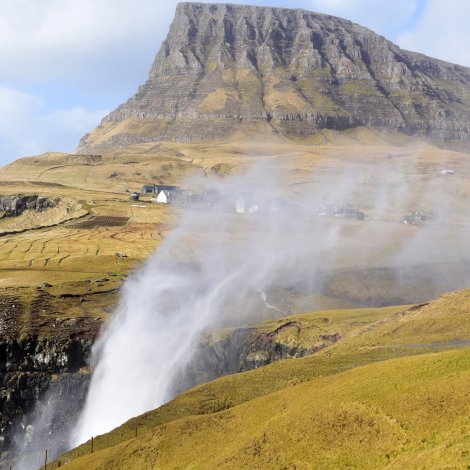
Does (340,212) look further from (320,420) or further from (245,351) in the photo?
(320,420)

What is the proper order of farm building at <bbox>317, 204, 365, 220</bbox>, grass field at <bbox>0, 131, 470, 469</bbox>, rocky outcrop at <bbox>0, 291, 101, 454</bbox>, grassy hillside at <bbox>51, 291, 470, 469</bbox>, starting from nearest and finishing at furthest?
grassy hillside at <bbox>51, 291, 470, 469</bbox> < grass field at <bbox>0, 131, 470, 469</bbox> < rocky outcrop at <bbox>0, 291, 101, 454</bbox> < farm building at <bbox>317, 204, 365, 220</bbox>

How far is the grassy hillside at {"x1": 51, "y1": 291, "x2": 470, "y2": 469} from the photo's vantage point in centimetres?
2925

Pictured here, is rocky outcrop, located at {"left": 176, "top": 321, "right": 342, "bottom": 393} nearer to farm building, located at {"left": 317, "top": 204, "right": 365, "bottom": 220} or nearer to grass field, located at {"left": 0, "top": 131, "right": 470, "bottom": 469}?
grass field, located at {"left": 0, "top": 131, "right": 470, "bottom": 469}

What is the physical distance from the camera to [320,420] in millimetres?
33719

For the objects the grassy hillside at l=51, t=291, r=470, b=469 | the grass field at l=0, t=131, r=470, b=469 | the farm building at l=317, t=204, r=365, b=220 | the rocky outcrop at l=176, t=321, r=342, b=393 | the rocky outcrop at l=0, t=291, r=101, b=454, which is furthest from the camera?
the farm building at l=317, t=204, r=365, b=220

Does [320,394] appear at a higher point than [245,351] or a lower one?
higher

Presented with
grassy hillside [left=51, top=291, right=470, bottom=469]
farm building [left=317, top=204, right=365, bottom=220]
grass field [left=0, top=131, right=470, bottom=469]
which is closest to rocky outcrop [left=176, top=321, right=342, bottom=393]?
grass field [left=0, top=131, right=470, bottom=469]

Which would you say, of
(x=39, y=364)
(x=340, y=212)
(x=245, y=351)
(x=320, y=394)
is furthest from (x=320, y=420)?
(x=340, y=212)

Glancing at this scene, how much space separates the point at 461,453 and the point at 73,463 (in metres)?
28.1

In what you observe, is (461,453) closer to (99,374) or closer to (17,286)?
(99,374)

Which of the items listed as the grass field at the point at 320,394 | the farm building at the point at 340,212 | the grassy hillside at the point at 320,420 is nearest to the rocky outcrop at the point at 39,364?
the grass field at the point at 320,394


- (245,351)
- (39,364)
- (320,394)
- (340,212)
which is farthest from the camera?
(340,212)

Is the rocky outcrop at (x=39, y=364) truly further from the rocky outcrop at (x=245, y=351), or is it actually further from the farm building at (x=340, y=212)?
the farm building at (x=340, y=212)

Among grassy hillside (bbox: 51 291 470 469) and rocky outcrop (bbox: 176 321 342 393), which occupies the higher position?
grassy hillside (bbox: 51 291 470 469)
